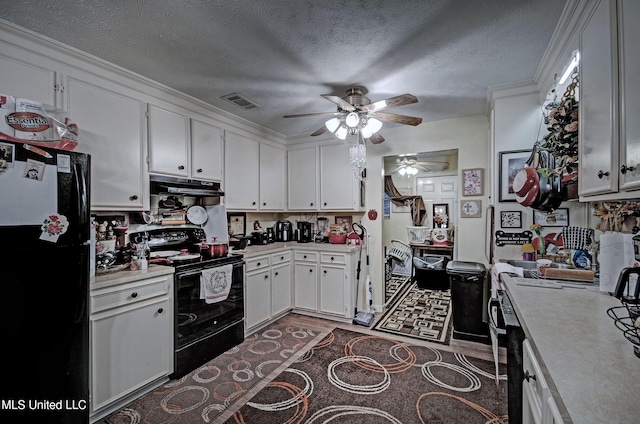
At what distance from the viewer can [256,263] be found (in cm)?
320

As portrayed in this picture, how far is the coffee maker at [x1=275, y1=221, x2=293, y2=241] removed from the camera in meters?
4.13

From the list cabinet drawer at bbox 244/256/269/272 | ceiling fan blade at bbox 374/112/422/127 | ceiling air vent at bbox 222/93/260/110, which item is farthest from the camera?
cabinet drawer at bbox 244/256/269/272

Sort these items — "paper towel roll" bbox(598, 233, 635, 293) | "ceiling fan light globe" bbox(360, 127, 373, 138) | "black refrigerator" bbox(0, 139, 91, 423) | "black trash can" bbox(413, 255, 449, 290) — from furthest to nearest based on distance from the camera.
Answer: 1. "black trash can" bbox(413, 255, 449, 290)
2. "ceiling fan light globe" bbox(360, 127, 373, 138)
3. "paper towel roll" bbox(598, 233, 635, 293)
4. "black refrigerator" bbox(0, 139, 91, 423)

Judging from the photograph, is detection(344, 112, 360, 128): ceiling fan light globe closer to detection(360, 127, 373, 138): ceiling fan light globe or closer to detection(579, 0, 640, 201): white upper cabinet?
detection(360, 127, 373, 138): ceiling fan light globe

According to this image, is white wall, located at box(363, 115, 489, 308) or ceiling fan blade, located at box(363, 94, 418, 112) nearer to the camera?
ceiling fan blade, located at box(363, 94, 418, 112)

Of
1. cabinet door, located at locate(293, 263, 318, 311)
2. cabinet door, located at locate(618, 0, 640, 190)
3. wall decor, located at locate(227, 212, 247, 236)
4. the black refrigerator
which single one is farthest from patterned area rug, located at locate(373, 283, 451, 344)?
the black refrigerator

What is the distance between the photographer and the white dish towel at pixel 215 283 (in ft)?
8.11

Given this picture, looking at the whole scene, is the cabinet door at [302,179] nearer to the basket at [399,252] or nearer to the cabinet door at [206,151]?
the cabinet door at [206,151]

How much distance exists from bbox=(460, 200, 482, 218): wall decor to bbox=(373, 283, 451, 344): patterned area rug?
136cm

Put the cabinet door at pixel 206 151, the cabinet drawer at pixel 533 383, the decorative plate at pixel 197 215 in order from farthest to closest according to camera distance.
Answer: the decorative plate at pixel 197 215 → the cabinet door at pixel 206 151 → the cabinet drawer at pixel 533 383

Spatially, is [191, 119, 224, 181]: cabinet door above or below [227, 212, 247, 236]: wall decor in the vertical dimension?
above

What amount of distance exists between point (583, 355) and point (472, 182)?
2612 millimetres

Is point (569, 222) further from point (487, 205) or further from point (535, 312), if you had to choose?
point (535, 312)

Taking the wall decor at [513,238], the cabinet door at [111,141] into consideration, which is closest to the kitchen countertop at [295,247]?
the cabinet door at [111,141]
